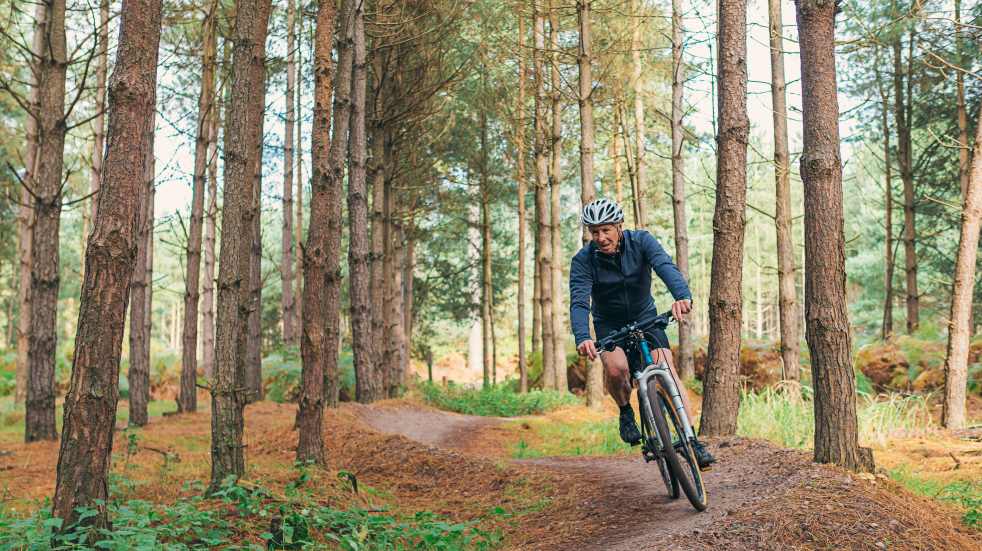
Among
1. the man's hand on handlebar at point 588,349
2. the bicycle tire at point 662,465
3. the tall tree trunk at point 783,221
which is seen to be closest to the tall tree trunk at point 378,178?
the tall tree trunk at point 783,221

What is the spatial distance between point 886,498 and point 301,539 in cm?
421

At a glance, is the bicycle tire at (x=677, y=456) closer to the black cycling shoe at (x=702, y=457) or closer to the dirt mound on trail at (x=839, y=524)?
the black cycling shoe at (x=702, y=457)

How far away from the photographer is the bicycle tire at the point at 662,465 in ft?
19.5

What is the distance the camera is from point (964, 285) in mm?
11086

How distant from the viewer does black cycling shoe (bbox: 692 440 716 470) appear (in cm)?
568

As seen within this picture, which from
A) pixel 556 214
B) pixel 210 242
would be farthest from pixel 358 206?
pixel 210 242

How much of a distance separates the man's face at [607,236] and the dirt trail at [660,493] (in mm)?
2154

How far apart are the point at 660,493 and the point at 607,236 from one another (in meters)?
2.49

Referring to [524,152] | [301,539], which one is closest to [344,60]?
[301,539]

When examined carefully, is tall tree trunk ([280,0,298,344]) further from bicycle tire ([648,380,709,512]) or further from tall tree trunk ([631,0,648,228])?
bicycle tire ([648,380,709,512])

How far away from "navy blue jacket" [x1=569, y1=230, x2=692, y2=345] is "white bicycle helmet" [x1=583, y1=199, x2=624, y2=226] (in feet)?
0.63

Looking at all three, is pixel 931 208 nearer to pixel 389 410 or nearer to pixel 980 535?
pixel 389 410

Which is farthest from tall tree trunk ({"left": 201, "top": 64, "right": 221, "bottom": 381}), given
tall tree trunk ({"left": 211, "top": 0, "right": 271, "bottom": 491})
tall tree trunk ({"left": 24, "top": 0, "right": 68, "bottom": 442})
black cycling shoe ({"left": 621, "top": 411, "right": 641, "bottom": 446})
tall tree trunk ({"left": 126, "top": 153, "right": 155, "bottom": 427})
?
black cycling shoe ({"left": 621, "top": 411, "right": 641, "bottom": 446})

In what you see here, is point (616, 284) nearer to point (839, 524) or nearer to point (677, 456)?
point (677, 456)
